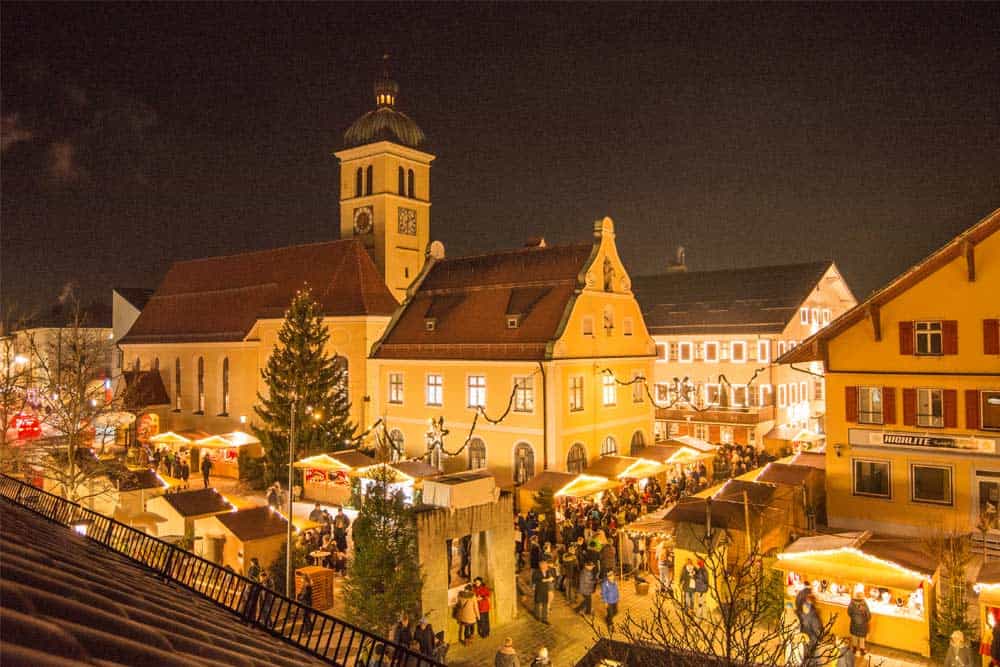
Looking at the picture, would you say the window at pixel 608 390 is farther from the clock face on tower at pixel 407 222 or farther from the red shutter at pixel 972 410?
the clock face on tower at pixel 407 222

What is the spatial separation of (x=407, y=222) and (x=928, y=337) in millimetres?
40239

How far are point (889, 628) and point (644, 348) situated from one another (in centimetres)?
2482

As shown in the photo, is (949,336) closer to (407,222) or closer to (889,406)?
(889,406)

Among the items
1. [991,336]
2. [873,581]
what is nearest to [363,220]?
[991,336]

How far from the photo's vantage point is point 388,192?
56.5 m

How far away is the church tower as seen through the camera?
2219 inches

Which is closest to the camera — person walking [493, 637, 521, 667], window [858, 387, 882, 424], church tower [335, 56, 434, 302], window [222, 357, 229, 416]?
person walking [493, 637, 521, 667]

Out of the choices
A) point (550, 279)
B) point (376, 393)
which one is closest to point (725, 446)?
point (550, 279)

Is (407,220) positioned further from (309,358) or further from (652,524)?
(652,524)

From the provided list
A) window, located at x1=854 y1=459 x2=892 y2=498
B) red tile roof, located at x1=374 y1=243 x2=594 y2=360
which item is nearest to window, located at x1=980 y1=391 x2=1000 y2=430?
window, located at x1=854 y1=459 x2=892 y2=498

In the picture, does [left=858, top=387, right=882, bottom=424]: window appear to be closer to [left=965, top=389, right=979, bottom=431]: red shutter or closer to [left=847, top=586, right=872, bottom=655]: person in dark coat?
[left=965, top=389, right=979, bottom=431]: red shutter

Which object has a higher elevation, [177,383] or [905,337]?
[905,337]

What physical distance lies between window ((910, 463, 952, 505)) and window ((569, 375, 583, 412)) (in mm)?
14390

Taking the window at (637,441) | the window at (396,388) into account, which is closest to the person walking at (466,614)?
the window at (637,441)
